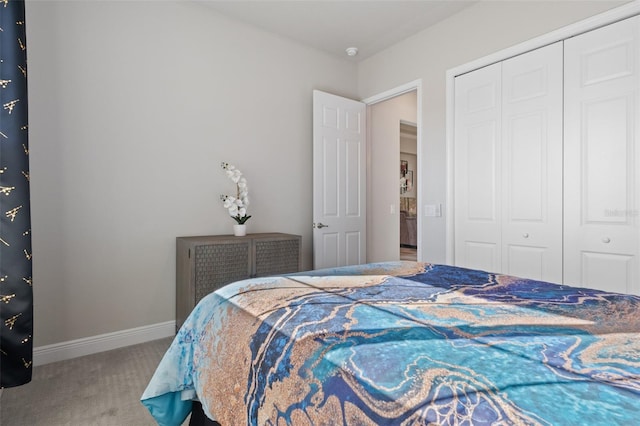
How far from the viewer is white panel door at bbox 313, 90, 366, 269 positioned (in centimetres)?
363

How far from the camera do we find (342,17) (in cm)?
318

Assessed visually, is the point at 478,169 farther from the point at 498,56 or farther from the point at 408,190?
the point at 408,190

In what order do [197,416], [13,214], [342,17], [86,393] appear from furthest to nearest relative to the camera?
[342,17] → [86,393] → [13,214] → [197,416]

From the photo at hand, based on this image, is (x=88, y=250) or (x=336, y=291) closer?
(x=336, y=291)

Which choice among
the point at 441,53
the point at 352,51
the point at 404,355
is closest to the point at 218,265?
the point at 404,355

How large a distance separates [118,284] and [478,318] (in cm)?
263

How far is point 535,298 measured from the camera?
3.72ft

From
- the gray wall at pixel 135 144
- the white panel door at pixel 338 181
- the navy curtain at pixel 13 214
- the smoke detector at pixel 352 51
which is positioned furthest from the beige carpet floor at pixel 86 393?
the smoke detector at pixel 352 51

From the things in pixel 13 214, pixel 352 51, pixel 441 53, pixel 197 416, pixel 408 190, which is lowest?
pixel 197 416

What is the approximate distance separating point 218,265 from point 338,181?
1.66 metres

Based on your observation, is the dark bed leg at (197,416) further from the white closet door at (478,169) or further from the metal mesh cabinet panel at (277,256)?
the white closet door at (478,169)

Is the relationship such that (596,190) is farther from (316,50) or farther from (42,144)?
(42,144)

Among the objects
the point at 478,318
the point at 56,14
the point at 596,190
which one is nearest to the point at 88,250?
the point at 56,14

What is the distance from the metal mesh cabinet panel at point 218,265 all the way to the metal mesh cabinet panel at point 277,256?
124 mm
